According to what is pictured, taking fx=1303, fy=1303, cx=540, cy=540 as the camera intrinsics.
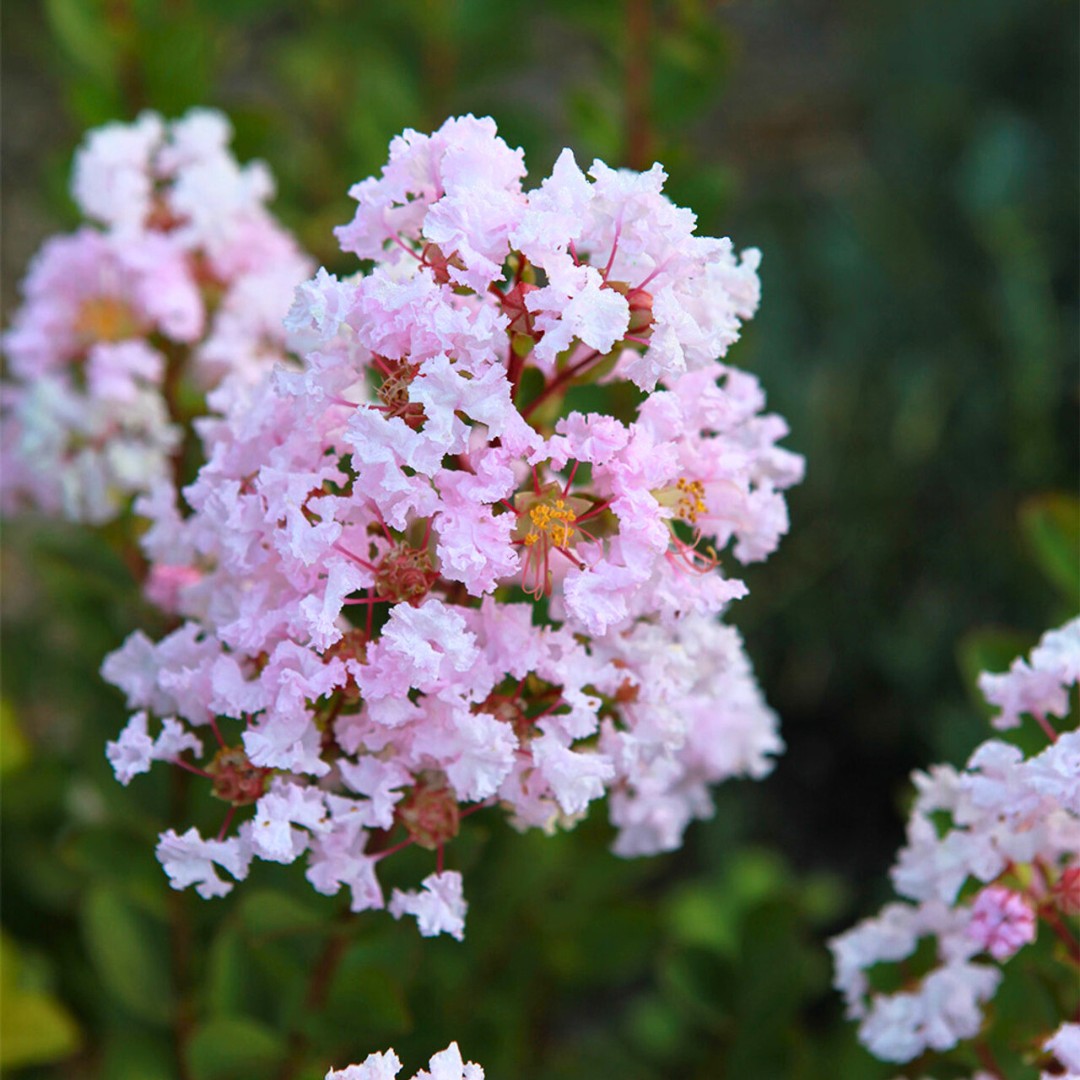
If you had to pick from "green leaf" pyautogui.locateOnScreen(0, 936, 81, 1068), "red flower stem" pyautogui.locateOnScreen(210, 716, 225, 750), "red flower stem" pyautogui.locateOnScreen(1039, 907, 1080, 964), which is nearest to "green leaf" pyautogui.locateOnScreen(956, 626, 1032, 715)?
"red flower stem" pyautogui.locateOnScreen(1039, 907, 1080, 964)

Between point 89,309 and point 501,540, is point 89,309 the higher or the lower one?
the higher one

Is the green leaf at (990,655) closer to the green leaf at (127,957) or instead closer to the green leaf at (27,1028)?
the green leaf at (127,957)

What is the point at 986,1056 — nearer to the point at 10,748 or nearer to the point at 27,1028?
the point at 27,1028

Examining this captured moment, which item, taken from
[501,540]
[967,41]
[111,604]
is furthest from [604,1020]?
[967,41]

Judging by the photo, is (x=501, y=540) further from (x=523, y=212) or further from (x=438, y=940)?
(x=438, y=940)

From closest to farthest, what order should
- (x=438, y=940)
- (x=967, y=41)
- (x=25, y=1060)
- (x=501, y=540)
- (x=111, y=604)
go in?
(x=501, y=540), (x=438, y=940), (x=25, y=1060), (x=111, y=604), (x=967, y=41)

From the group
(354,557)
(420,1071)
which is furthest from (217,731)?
(420,1071)

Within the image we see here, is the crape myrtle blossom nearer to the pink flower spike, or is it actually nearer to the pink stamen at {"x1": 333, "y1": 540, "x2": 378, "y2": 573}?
the pink stamen at {"x1": 333, "y1": 540, "x2": 378, "y2": 573}
